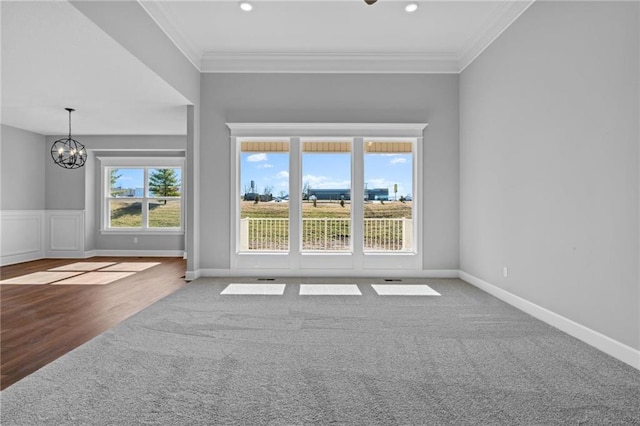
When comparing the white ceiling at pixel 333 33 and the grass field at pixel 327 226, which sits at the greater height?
the white ceiling at pixel 333 33

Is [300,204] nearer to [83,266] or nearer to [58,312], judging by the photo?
[58,312]

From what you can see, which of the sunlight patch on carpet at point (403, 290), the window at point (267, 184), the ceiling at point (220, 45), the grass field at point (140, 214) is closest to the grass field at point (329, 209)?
the window at point (267, 184)

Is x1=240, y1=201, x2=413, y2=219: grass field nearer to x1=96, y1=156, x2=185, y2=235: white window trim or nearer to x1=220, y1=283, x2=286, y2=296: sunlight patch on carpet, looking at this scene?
x1=220, y1=283, x2=286, y2=296: sunlight patch on carpet

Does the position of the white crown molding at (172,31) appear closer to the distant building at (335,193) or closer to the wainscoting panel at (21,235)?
the distant building at (335,193)

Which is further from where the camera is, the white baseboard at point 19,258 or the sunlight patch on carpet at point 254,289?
the white baseboard at point 19,258

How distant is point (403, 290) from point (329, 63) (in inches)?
140

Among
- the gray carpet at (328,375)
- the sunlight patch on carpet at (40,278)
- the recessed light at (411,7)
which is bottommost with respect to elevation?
the gray carpet at (328,375)

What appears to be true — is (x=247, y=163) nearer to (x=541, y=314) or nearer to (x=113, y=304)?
(x=113, y=304)

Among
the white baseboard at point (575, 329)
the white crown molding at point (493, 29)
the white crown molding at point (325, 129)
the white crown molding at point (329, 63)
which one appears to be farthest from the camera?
the white crown molding at point (325, 129)

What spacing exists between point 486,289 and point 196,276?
164 inches

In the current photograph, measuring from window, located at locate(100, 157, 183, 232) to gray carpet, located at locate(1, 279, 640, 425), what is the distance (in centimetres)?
507

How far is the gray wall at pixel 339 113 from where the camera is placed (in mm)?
5234

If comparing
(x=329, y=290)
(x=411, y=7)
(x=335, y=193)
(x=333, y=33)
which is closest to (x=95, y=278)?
(x=329, y=290)

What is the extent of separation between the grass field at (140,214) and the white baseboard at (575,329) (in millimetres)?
6848
